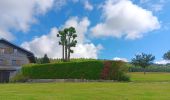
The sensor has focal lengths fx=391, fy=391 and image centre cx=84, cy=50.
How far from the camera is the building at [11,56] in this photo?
3099 inches

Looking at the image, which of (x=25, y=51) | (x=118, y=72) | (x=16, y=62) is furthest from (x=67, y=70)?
(x=25, y=51)

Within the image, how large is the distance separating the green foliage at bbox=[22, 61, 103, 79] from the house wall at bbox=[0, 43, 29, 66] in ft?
65.6

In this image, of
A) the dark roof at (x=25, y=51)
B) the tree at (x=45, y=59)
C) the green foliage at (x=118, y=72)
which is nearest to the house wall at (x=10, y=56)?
the dark roof at (x=25, y=51)

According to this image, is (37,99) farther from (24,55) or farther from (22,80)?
(24,55)

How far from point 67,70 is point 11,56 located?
27.9 m

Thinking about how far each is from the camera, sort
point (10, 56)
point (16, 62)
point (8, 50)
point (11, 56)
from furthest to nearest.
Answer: point (16, 62) < point (11, 56) < point (10, 56) < point (8, 50)

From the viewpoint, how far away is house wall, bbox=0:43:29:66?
7919 centimetres

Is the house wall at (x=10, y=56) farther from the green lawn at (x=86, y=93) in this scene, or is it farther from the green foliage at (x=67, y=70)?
the green lawn at (x=86, y=93)

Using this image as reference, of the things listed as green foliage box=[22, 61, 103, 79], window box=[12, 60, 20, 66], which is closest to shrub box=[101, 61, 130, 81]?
green foliage box=[22, 61, 103, 79]

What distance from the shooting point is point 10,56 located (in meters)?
80.1

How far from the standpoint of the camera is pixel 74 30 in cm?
8731

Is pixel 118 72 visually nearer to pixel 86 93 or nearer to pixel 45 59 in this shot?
pixel 86 93

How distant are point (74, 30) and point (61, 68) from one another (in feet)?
105

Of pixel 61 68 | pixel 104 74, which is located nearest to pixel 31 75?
pixel 61 68
